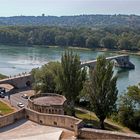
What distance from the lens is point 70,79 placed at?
49.2 meters

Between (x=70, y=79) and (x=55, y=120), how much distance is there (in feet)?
68.9

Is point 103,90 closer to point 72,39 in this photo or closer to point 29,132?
point 29,132

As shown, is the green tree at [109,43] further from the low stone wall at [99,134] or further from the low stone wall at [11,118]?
the low stone wall at [99,134]

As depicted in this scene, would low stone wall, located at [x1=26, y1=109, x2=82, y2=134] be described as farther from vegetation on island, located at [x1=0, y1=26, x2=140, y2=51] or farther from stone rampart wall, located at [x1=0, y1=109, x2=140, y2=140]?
vegetation on island, located at [x1=0, y1=26, x2=140, y2=51]

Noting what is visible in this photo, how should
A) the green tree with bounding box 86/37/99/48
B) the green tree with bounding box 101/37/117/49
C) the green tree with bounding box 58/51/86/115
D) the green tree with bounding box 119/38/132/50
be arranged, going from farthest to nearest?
the green tree with bounding box 86/37/99/48
the green tree with bounding box 101/37/117/49
the green tree with bounding box 119/38/132/50
the green tree with bounding box 58/51/86/115

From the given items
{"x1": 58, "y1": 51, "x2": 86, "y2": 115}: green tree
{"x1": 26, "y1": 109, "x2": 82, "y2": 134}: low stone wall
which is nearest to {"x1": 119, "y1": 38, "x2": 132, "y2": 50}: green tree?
{"x1": 58, "y1": 51, "x2": 86, "y2": 115}: green tree

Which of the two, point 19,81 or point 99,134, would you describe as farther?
point 19,81

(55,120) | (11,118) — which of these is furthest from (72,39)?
(55,120)

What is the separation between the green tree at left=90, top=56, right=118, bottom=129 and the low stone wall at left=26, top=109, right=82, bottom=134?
14.8m

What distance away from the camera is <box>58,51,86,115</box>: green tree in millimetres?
48781

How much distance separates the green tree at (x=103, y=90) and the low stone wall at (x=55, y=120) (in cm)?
1476

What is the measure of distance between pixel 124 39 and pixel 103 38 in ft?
39.0

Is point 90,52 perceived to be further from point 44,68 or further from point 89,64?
point 44,68

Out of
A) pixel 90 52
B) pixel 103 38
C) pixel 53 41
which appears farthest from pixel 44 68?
pixel 53 41
